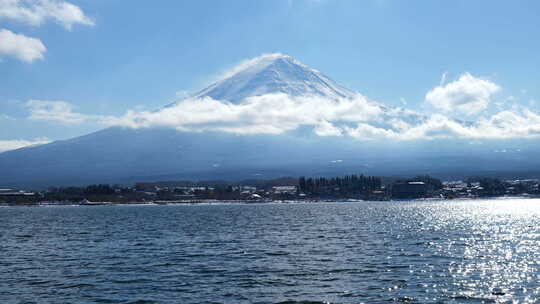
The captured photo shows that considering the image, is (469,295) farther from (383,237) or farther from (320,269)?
(383,237)

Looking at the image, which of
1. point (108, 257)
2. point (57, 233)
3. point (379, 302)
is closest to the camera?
point (379, 302)

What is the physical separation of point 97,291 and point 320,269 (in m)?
13.1

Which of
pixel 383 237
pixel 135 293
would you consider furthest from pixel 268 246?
pixel 135 293

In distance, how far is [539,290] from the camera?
28.4m

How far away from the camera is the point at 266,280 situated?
31969 millimetres

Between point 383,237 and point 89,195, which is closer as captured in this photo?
point 383,237

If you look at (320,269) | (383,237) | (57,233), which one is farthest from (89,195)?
(320,269)

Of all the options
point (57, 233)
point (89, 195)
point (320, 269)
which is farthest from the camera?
point (89, 195)

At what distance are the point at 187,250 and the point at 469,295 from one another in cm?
2470

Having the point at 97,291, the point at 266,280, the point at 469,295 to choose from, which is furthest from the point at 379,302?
the point at 97,291

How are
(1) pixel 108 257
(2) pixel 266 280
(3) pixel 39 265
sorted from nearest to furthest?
(2) pixel 266 280, (3) pixel 39 265, (1) pixel 108 257

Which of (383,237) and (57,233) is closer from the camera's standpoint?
(383,237)

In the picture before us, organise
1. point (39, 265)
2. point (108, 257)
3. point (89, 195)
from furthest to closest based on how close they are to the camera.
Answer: point (89, 195)
point (108, 257)
point (39, 265)

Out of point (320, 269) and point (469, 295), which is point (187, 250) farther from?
point (469, 295)
